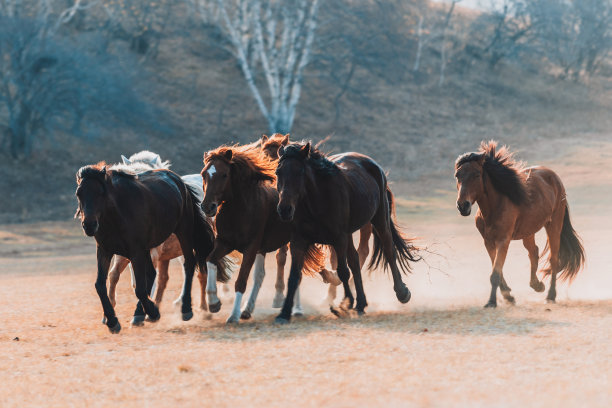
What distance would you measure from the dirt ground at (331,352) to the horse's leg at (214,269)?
21 cm

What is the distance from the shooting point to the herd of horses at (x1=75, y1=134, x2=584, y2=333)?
8.58m

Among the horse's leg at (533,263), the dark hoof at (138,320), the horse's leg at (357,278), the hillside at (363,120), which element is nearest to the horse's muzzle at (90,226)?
the dark hoof at (138,320)

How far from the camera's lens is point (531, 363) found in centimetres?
621

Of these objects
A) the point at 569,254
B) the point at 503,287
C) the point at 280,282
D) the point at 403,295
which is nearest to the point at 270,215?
the point at 280,282

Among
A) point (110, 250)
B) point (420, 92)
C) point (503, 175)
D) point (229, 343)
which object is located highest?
point (420, 92)

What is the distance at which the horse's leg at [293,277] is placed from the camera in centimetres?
884

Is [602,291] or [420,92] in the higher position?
[420,92]

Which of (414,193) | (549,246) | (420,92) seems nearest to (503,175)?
(549,246)

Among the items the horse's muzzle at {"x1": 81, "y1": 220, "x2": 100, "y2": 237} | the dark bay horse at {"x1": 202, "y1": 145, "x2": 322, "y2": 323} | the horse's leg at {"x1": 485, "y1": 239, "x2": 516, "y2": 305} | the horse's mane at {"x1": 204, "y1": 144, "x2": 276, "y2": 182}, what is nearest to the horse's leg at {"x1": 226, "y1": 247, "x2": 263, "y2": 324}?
the dark bay horse at {"x1": 202, "y1": 145, "x2": 322, "y2": 323}

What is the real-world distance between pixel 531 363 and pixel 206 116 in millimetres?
32789

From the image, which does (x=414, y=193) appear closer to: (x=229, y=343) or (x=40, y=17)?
(x=40, y=17)

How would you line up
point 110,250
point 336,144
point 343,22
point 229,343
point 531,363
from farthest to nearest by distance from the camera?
point 343,22 < point 336,144 < point 110,250 < point 229,343 < point 531,363

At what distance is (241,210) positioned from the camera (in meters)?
9.10

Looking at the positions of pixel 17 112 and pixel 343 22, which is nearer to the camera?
pixel 17 112
